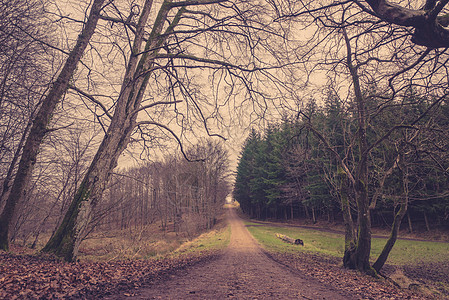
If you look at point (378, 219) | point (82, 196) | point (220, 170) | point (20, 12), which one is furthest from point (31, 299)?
point (378, 219)

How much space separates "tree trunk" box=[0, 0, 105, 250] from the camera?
5781 millimetres

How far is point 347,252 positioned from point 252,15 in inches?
354

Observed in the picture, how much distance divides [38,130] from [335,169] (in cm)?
2730

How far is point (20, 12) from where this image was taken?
17.1 feet

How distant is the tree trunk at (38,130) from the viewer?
19.0 feet

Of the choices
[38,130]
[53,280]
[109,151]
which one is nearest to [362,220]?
[109,151]

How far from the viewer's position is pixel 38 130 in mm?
6066

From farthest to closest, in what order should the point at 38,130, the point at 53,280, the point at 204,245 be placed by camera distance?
1. the point at 204,245
2. the point at 38,130
3. the point at 53,280

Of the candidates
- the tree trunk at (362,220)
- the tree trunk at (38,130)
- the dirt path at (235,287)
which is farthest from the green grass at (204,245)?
the tree trunk at (38,130)

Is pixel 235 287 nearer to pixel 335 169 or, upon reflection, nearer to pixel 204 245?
pixel 204 245

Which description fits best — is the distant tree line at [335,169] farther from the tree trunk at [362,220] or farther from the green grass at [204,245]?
the green grass at [204,245]

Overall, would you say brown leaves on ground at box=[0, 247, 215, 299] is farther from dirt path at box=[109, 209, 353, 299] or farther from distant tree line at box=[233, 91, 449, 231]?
distant tree line at box=[233, 91, 449, 231]

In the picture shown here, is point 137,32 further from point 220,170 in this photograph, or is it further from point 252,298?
point 220,170

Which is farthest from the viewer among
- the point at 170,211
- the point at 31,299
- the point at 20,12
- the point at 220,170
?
the point at 220,170
